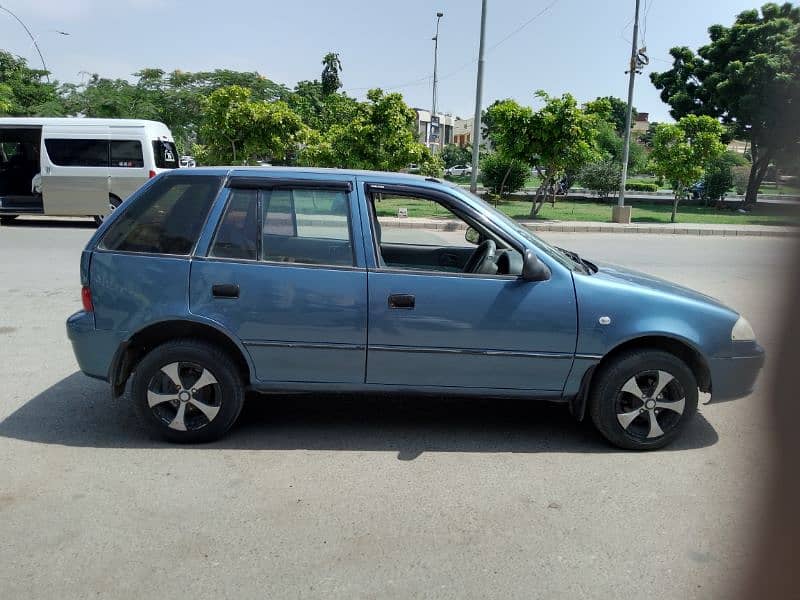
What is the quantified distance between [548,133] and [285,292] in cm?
1744

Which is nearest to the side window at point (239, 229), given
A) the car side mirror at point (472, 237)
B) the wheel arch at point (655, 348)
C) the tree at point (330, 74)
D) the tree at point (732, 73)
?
the car side mirror at point (472, 237)

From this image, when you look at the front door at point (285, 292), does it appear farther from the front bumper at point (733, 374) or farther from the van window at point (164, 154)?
the van window at point (164, 154)

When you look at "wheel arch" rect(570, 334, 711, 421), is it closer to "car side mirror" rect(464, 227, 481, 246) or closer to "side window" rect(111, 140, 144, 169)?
"car side mirror" rect(464, 227, 481, 246)

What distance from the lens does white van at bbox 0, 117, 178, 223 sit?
15867mm

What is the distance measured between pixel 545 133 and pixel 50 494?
18509mm

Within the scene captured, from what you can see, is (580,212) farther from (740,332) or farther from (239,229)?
(239,229)

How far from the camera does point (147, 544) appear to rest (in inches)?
125

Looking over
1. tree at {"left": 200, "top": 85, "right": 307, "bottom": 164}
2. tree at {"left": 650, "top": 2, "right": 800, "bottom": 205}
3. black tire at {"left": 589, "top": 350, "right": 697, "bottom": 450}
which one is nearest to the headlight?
black tire at {"left": 589, "top": 350, "right": 697, "bottom": 450}

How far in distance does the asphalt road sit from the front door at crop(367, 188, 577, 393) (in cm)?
50

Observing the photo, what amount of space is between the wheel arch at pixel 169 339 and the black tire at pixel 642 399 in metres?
2.15

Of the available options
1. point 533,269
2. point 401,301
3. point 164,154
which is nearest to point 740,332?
point 533,269

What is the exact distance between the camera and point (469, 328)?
412cm

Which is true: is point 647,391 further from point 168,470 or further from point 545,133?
point 545,133

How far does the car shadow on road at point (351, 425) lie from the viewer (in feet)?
14.3
